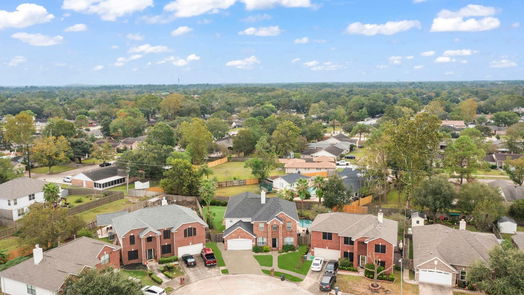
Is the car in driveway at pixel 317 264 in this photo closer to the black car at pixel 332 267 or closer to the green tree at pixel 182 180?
the black car at pixel 332 267

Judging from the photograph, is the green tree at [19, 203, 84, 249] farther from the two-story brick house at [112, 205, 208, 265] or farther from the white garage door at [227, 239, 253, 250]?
the white garage door at [227, 239, 253, 250]

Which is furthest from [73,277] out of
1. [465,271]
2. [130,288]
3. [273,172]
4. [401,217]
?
[273,172]

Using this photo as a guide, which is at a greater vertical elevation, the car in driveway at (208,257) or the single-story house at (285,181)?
the single-story house at (285,181)

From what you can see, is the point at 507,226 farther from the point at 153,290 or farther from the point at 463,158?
the point at 153,290

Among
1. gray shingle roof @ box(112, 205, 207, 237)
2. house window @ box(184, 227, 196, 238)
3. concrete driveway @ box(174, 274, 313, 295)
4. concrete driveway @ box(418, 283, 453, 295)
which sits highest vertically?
gray shingle roof @ box(112, 205, 207, 237)

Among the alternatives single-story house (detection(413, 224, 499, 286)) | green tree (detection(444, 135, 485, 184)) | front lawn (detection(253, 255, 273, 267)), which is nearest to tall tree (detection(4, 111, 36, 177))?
front lawn (detection(253, 255, 273, 267))

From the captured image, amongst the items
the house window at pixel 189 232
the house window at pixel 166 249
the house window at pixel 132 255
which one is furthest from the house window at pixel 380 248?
the house window at pixel 132 255

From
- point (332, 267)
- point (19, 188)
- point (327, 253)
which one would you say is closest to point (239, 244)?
point (327, 253)
